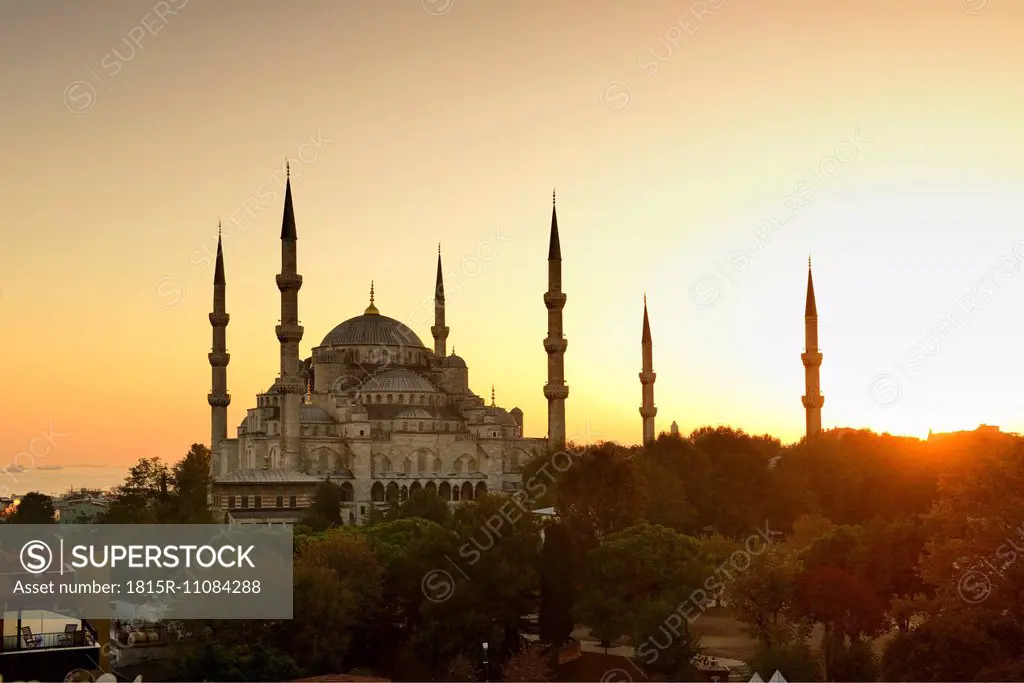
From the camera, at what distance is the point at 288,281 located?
63594 mm

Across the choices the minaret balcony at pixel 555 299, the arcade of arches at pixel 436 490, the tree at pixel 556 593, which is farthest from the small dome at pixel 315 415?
the tree at pixel 556 593

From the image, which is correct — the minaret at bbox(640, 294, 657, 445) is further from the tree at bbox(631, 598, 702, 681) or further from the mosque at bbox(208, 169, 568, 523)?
the tree at bbox(631, 598, 702, 681)

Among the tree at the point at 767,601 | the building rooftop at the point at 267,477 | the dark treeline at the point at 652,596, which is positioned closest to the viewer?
the dark treeline at the point at 652,596

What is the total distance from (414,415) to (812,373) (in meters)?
24.8

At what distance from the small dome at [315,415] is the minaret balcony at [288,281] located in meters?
10.7

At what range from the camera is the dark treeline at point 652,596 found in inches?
980

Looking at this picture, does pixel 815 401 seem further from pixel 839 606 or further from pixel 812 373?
pixel 839 606

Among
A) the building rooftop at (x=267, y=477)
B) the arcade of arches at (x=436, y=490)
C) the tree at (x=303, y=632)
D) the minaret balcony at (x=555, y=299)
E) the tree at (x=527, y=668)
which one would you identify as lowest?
the tree at (x=527, y=668)

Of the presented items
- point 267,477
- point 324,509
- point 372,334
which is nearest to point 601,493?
point 324,509

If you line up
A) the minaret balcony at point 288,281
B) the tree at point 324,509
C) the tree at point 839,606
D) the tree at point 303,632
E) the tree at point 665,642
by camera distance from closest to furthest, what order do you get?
1. the tree at point 303,632
2. the tree at point 839,606
3. the tree at point 665,642
4. the tree at point 324,509
5. the minaret balcony at point 288,281

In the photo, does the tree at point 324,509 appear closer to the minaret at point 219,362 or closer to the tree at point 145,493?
the tree at point 145,493

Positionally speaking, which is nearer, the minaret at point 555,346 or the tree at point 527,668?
the tree at point 527,668

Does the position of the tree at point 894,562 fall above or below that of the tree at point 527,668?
above

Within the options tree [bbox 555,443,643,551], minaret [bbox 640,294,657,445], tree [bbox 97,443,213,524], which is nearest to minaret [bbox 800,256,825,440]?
minaret [bbox 640,294,657,445]
